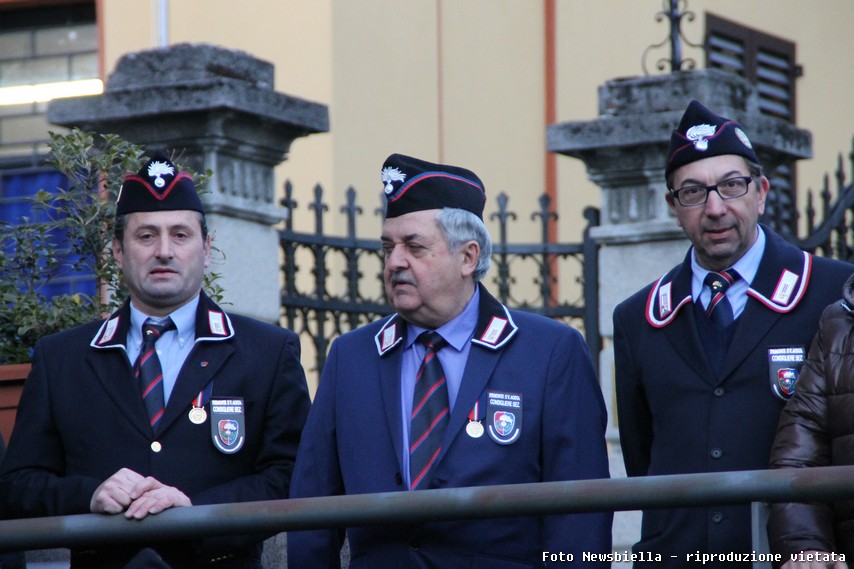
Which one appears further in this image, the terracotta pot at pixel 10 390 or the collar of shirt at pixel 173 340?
the terracotta pot at pixel 10 390

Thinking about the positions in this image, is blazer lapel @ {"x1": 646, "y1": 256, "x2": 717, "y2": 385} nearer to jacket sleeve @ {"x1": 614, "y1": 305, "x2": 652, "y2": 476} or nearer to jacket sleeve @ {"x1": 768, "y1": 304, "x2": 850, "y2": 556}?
jacket sleeve @ {"x1": 614, "y1": 305, "x2": 652, "y2": 476}

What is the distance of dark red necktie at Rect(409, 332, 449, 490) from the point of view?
455cm

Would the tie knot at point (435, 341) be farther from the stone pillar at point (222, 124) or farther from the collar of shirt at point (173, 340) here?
the stone pillar at point (222, 124)

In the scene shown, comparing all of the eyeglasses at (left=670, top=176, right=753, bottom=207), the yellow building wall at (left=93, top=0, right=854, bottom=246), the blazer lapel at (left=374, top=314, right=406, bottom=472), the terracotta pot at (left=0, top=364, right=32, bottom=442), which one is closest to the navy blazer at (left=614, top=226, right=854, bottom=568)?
the eyeglasses at (left=670, top=176, right=753, bottom=207)

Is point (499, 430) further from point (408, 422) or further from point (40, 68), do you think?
point (40, 68)

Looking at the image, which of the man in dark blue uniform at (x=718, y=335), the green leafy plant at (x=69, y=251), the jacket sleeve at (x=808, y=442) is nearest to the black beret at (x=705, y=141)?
the man in dark blue uniform at (x=718, y=335)

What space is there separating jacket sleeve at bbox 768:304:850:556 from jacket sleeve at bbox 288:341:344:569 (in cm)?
118

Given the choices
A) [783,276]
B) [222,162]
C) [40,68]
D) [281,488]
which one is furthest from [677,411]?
[40,68]

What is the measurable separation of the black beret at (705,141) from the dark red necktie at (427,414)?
864mm

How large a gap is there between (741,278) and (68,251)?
2585mm

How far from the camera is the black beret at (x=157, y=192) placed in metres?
5.09

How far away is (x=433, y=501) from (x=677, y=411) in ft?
3.78

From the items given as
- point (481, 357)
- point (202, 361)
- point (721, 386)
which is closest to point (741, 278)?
point (721, 386)

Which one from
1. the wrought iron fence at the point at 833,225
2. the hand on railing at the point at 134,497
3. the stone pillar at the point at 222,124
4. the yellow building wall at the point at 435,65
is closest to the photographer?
the hand on railing at the point at 134,497
